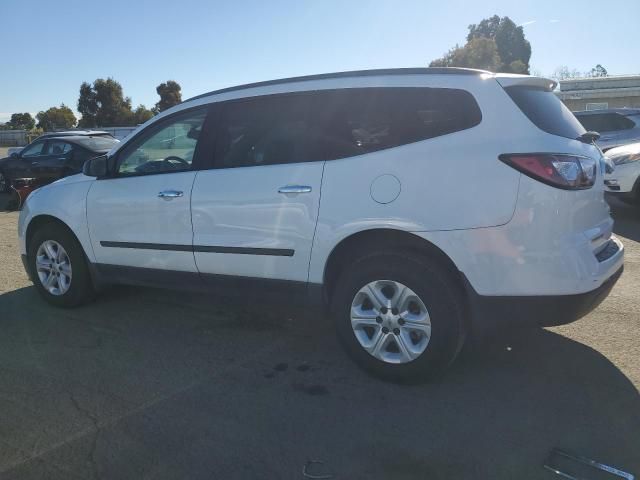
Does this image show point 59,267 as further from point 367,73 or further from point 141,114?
point 141,114

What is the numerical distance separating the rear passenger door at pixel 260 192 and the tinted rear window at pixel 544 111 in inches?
50.6

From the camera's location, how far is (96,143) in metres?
13.3

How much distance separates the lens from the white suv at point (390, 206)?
10.3 ft

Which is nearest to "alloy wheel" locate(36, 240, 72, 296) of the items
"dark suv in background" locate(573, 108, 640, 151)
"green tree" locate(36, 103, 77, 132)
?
"dark suv in background" locate(573, 108, 640, 151)

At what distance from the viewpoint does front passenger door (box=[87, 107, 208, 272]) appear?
14.2 ft

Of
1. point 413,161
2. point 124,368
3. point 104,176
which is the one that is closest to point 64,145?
point 104,176

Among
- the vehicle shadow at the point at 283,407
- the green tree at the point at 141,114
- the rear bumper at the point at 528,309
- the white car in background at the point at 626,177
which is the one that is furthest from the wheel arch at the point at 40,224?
the green tree at the point at 141,114

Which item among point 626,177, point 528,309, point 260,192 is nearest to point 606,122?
point 626,177

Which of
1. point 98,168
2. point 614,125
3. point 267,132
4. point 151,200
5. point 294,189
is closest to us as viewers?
point 294,189

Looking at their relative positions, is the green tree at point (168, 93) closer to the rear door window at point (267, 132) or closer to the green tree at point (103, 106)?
the green tree at point (103, 106)

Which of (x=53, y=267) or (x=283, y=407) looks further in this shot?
(x=53, y=267)

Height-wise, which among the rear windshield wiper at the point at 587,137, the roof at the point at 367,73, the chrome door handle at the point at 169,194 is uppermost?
the roof at the point at 367,73

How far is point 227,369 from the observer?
12.7ft

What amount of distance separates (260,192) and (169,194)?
0.88 metres
